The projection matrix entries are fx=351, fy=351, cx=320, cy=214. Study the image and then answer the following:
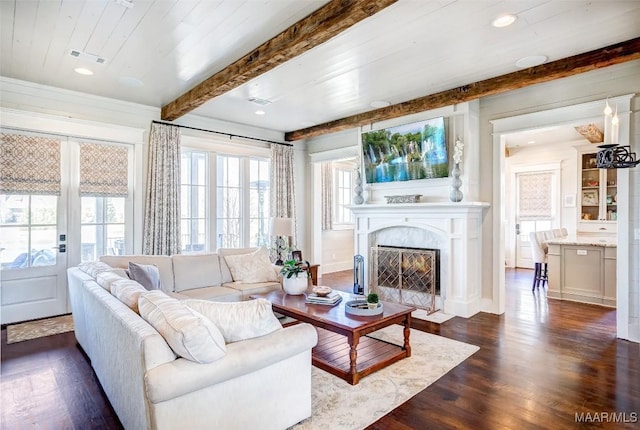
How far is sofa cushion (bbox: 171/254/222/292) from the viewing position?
167 inches

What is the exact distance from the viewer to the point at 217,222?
20.2ft

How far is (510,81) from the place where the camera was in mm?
3943

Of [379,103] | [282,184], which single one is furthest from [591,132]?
[282,184]

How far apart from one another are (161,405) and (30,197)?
4173 mm

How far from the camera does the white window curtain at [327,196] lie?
812 centimetres

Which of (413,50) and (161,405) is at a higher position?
(413,50)

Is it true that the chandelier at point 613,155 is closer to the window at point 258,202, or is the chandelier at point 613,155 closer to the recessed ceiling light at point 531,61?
the recessed ceiling light at point 531,61

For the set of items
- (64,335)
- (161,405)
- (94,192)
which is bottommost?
(64,335)

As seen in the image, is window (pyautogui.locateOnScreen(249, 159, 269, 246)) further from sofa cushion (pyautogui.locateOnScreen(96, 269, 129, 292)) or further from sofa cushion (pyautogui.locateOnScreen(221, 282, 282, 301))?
sofa cushion (pyautogui.locateOnScreen(96, 269, 129, 292))

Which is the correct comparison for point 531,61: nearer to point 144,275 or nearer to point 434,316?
point 434,316

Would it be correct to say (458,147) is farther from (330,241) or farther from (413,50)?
(330,241)

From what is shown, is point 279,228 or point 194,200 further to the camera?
point 194,200

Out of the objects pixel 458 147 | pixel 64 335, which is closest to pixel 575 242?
pixel 458 147

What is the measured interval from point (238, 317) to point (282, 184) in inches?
196
